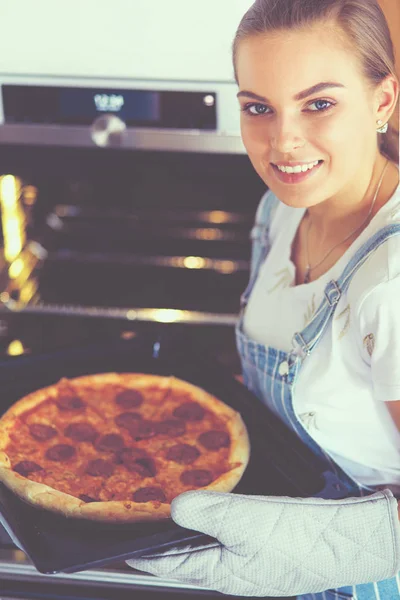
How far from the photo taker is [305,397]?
4.93ft

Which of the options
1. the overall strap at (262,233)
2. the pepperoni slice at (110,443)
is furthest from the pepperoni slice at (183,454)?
the overall strap at (262,233)

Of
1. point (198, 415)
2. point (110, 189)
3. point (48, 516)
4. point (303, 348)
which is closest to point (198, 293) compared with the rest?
A: point (110, 189)

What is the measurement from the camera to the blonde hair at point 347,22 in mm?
1314

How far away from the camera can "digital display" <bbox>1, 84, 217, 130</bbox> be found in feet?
5.65

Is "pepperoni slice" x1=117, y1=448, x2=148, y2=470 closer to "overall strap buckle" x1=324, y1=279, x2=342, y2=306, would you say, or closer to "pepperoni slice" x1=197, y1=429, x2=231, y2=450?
"pepperoni slice" x1=197, y1=429, x2=231, y2=450

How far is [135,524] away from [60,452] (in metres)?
0.27

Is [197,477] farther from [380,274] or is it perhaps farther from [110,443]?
[380,274]

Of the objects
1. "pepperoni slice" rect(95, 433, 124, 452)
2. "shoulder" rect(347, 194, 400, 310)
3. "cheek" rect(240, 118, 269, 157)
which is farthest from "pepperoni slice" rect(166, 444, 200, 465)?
"cheek" rect(240, 118, 269, 157)

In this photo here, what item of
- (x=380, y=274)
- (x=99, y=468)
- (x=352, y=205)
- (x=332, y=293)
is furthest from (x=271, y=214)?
(x=99, y=468)

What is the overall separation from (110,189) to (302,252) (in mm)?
733

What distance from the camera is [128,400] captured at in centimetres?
181

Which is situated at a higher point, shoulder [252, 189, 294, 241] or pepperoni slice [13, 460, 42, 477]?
shoulder [252, 189, 294, 241]

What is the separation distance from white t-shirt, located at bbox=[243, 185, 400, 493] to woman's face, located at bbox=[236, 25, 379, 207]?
0.13 metres

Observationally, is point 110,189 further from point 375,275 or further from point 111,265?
point 375,275
